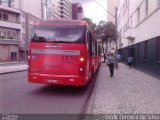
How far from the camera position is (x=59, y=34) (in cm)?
1092

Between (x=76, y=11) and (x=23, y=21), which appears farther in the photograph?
(x=76, y=11)

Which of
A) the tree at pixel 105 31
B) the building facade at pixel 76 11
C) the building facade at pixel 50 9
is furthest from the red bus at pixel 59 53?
the building facade at pixel 76 11

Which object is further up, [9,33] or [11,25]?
[11,25]

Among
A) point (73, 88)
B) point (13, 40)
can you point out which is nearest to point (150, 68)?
point (73, 88)

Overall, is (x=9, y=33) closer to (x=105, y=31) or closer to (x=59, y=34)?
(x=105, y=31)

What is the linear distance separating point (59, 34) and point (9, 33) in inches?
1869

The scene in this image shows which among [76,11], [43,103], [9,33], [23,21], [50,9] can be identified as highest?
[76,11]

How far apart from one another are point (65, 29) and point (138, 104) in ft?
14.4

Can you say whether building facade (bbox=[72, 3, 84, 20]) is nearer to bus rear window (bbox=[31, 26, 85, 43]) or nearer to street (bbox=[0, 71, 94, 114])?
bus rear window (bbox=[31, 26, 85, 43])

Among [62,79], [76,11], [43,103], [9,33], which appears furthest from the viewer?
[76,11]

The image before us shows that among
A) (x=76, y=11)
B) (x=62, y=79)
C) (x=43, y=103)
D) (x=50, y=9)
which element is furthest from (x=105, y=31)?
(x=76, y=11)

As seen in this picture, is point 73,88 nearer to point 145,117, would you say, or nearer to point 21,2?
point 145,117

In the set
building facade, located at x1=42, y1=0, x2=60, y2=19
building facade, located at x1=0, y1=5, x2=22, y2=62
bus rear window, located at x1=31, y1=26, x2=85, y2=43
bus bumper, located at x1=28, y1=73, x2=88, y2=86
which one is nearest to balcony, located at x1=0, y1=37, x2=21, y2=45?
building facade, located at x1=0, y1=5, x2=22, y2=62

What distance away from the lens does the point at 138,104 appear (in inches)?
336
